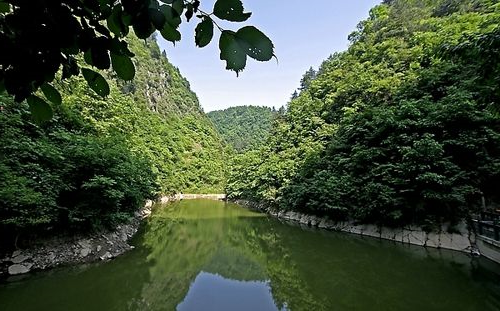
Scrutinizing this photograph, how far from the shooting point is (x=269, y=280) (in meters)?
9.78

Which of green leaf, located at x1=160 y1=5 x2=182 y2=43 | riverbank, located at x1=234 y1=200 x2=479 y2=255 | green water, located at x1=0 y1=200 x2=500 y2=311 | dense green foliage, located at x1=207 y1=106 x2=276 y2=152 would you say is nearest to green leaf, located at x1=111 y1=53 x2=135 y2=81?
green leaf, located at x1=160 y1=5 x2=182 y2=43

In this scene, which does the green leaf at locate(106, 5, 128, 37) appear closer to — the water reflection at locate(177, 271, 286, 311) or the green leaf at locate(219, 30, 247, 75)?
the green leaf at locate(219, 30, 247, 75)

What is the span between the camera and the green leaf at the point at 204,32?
774 millimetres

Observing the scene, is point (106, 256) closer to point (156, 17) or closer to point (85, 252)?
point (85, 252)

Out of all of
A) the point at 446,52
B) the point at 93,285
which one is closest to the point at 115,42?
the point at 446,52

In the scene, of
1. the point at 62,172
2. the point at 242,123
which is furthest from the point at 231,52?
the point at 242,123

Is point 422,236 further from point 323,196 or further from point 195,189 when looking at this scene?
point 195,189

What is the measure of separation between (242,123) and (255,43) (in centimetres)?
12107

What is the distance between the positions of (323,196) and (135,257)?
10.7 meters

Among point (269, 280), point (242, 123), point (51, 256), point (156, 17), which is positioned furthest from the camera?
point (242, 123)

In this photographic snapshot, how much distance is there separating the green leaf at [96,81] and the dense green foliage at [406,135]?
3.83 metres

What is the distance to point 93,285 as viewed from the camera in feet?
26.3

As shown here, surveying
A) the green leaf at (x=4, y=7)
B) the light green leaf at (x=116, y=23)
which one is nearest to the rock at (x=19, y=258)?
the green leaf at (x=4, y=7)

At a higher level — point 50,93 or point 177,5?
point 177,5
